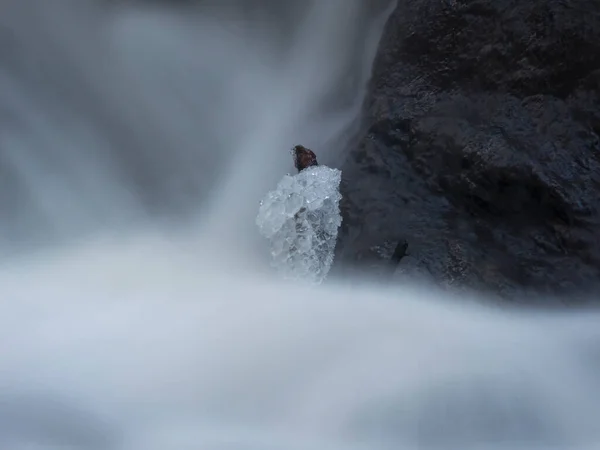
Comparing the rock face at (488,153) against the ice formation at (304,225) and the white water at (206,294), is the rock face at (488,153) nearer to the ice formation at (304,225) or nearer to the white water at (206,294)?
the ice formation at (304,225)

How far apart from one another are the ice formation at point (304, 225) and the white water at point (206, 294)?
11 centimetres

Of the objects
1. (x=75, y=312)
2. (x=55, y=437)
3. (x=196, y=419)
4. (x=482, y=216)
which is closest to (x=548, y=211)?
(x=482, y=216)

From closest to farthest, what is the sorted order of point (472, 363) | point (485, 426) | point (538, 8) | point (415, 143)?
point (485, 426) → point (472, 363) → point (538, 8) → point (415, 143)

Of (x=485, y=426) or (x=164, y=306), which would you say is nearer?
(x=485, y=426)

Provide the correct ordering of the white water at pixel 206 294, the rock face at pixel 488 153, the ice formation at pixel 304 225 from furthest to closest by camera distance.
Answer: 1. the ice formation at pixel 304 225
2. the rock face at pixel 488 153
3. the white water at pixel 206 294

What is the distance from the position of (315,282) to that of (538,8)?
1.32 m

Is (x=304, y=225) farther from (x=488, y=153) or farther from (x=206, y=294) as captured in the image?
(x=488, y=153)

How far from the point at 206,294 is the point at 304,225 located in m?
0.48

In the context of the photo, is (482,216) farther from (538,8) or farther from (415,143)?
(538,8)

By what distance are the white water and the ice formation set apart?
0.11m

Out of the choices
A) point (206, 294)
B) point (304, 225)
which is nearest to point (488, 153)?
point (304, 225)

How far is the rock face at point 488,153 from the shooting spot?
2.20 m

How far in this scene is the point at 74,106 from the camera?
3771 mm

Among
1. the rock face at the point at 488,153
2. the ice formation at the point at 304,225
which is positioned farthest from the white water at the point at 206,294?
the rock face at the point at 488,153
